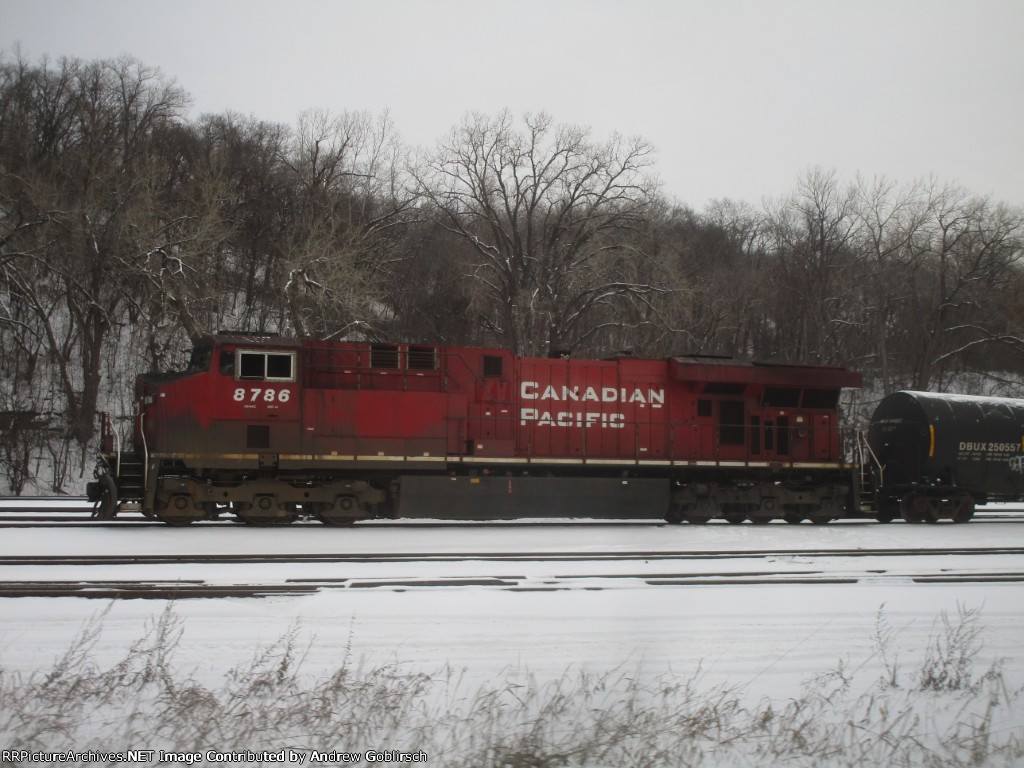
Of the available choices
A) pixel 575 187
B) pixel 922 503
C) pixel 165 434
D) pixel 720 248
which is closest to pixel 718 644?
pixel 165 434

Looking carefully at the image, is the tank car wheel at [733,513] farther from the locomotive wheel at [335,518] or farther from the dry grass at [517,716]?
the dry grass at [517,716]

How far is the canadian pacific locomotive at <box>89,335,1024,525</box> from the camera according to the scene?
1562 cm

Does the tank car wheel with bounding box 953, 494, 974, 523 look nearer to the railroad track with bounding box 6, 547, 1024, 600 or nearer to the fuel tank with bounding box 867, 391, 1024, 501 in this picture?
the fuel tank with bounding box 867, 391, 1024, 501

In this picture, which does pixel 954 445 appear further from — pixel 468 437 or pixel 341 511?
pixel 341 511

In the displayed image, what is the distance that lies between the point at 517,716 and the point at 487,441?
37.6 feet

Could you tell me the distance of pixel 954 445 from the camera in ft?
62.8

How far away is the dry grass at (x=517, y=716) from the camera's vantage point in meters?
5.14

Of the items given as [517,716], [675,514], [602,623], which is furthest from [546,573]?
[675,514]

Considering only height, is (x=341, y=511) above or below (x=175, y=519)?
above

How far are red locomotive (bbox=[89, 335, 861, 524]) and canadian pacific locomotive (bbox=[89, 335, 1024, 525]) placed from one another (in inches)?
1.3

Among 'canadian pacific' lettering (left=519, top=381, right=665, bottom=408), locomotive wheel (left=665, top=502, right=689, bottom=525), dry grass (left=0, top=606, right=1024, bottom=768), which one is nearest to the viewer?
dry grass (left=0, top=606, right=1024, bottom=768)

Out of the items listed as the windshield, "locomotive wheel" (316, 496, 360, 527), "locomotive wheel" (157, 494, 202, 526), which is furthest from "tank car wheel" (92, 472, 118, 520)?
"locomotive wheel" (316, 496, 360, 527)

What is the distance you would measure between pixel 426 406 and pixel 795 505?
8.73 m

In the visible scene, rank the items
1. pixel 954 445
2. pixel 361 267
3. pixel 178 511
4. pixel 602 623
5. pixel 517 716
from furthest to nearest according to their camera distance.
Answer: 1. pixel 361 267
2. pixel 954 445
3. pixel 178 511
4. pixel 602 623
5. pixel 517 716
